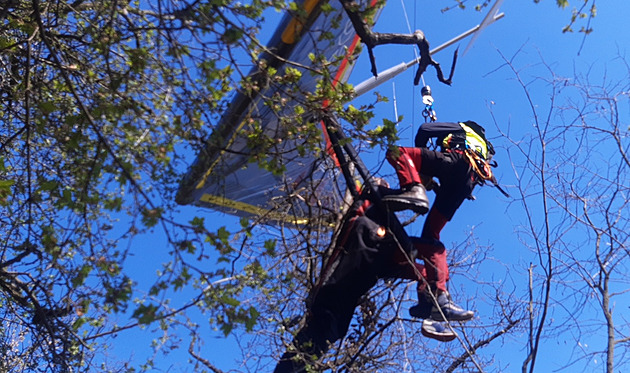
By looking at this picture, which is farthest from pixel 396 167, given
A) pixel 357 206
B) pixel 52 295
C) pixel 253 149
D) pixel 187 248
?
pixel 52 295

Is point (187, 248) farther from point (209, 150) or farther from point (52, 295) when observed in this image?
point (52, 295)

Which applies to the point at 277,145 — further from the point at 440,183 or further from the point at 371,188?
the point at 440,183

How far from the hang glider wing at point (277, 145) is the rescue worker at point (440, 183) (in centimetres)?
77

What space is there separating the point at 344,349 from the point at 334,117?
8.78 ft

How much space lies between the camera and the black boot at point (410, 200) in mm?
4785

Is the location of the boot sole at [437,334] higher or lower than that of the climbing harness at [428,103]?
lower

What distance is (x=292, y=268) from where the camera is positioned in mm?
6457

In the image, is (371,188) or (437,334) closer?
(437,334)

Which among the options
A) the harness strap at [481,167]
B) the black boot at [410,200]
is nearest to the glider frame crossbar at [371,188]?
the black boot at [410,200]

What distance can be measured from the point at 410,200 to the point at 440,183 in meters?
0.85

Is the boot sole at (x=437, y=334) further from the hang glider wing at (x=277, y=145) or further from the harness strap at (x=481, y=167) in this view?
the hang glider wing at (x=277, y=145)

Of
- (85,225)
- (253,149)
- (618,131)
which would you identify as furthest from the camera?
(618,131)

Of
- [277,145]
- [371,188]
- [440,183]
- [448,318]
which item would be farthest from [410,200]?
[277,145]

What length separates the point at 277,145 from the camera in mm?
4363
